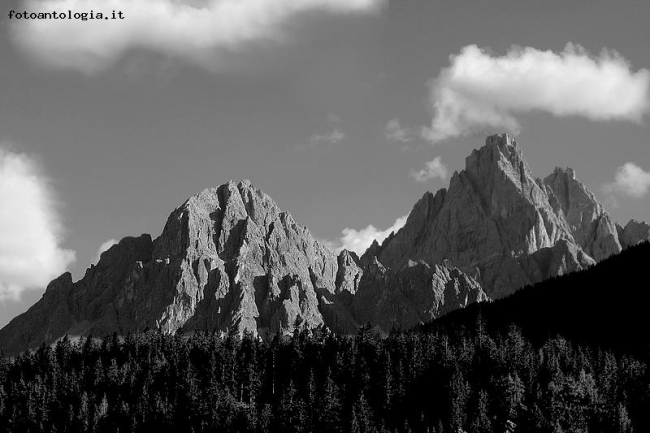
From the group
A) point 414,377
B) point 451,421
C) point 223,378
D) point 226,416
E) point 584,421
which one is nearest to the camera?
point 584,421

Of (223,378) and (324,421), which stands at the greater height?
(223,378)

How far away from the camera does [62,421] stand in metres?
192

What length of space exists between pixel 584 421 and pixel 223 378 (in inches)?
3312

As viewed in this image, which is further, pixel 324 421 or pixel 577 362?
pixel 577 362

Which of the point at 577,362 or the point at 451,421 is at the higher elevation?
the point at 577,362

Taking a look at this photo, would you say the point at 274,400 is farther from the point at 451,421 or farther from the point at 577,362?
the point at 577,362

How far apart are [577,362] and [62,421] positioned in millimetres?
108465

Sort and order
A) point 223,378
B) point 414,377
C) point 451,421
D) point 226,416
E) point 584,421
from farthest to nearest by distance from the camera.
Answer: point 223,378, point 414,377, point 226,416, point 451,421, point 584,421

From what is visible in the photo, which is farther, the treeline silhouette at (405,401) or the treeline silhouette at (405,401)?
the treeline silhouette at (405,401)

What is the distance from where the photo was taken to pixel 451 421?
159m

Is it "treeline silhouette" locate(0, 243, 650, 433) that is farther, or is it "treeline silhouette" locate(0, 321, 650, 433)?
"treeline silhouette" locate(0, 321, 650, 433)

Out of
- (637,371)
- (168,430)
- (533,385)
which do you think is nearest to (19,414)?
(168,430)

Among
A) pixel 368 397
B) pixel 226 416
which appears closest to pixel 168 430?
pixel 226 416

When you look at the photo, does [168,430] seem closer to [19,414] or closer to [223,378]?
[223,378]
